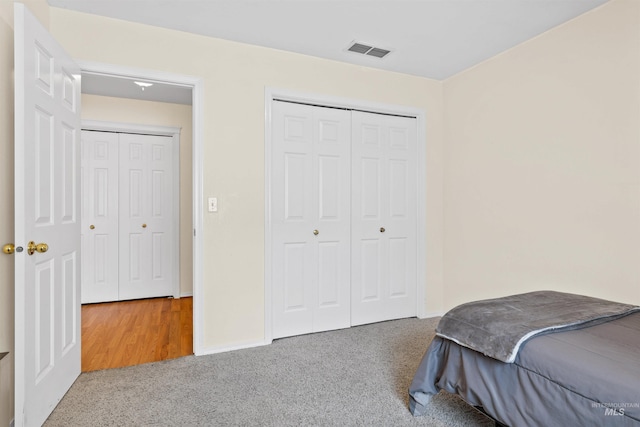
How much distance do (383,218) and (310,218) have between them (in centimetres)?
76

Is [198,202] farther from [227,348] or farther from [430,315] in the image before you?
[430,315]

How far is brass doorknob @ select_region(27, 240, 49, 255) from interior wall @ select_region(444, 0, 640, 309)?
10.3 ft

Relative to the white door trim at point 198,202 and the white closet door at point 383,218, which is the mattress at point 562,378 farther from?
the white door trim at point 198,202

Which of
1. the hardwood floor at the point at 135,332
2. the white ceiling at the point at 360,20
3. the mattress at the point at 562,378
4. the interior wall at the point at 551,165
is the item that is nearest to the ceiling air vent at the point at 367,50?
the white ceiling at the point at 360,20

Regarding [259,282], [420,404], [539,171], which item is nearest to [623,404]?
[420,404]

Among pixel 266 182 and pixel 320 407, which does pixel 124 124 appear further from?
pixel 320 407

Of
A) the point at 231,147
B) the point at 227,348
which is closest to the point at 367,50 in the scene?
the point at 231,147

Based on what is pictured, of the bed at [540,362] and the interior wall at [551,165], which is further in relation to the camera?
the interior wall at [551,165]

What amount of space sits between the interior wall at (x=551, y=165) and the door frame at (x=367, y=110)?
0.86 ft

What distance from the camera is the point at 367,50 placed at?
2.94 metres

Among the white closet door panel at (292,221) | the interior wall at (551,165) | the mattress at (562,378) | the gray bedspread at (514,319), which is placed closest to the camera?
the mattress at (562,378)

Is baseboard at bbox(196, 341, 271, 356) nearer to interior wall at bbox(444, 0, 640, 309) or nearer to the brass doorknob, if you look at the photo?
the brass doorknob

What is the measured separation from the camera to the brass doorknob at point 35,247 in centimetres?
166

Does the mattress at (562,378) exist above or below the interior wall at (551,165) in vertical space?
below
